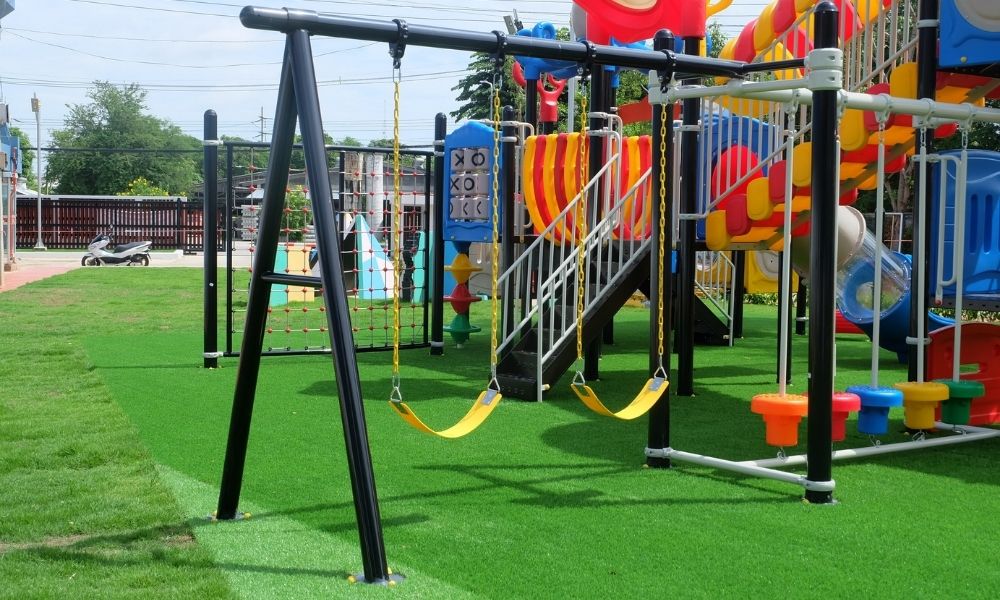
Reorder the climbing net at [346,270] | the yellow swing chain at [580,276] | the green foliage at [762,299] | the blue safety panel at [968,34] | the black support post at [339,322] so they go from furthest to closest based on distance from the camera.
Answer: the green foliage at [762,299], the climbing net at [346,270], the blue safety panel at [968,34], the yellow swing chain at [580,276], the black support post at [339,322]

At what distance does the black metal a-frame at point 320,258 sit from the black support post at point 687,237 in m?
4.28

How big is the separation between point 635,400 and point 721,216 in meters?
3.23

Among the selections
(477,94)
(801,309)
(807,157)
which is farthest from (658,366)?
(477,94)

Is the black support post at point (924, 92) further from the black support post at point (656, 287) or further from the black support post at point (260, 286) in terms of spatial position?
the black support post at point (260, 286)

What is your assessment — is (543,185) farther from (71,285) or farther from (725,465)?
(71,285)

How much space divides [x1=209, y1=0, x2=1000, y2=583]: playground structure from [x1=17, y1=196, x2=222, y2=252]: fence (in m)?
36.1

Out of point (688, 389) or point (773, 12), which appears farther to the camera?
point (773, 12)

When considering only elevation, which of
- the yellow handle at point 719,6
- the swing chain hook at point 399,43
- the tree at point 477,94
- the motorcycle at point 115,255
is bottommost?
the motorcycle at point 115,255

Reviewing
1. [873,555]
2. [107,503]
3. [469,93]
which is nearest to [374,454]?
[107,503]

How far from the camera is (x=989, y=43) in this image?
243 inches

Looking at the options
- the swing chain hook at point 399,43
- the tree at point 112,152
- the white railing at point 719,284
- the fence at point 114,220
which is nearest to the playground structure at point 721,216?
the swing chain hook at point 399,43

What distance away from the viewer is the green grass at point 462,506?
12.2 ft

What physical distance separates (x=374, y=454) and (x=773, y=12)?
522cm

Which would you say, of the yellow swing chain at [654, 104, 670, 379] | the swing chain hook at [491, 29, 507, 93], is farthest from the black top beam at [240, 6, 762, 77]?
the yellow swing chain at [654, 104, 670, 379]
